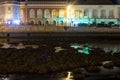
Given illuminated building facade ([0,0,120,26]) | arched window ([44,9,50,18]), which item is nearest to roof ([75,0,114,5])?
illuminated building facade ([0,0,120,26])

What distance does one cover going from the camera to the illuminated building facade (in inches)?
3585

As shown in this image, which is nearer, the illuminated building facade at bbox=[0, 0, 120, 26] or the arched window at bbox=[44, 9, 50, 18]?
the illuminated building facade at bbox=[0, 0, 120, 26]

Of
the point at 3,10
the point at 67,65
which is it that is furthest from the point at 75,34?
the point at 67,65

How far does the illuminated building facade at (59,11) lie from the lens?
9106 cm

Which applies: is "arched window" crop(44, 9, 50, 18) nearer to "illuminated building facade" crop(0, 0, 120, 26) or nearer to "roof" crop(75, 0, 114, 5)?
"illuminated building facade" crop(0, 0, 120, 26)

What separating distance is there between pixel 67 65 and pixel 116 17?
59093 mm

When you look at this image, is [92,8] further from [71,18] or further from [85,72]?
[85,72]

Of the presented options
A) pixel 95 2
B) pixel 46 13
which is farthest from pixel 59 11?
pixel 95 2

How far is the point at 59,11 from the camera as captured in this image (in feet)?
302

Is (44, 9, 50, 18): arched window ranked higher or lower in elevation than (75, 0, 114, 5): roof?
lower

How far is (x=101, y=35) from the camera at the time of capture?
6725 centimetres

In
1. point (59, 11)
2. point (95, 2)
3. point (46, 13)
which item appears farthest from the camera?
point (95, 2)

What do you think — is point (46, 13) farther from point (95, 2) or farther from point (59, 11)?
point (95, 2)

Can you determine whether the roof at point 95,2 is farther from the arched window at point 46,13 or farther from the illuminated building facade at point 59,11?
the arched window at point 46,13
